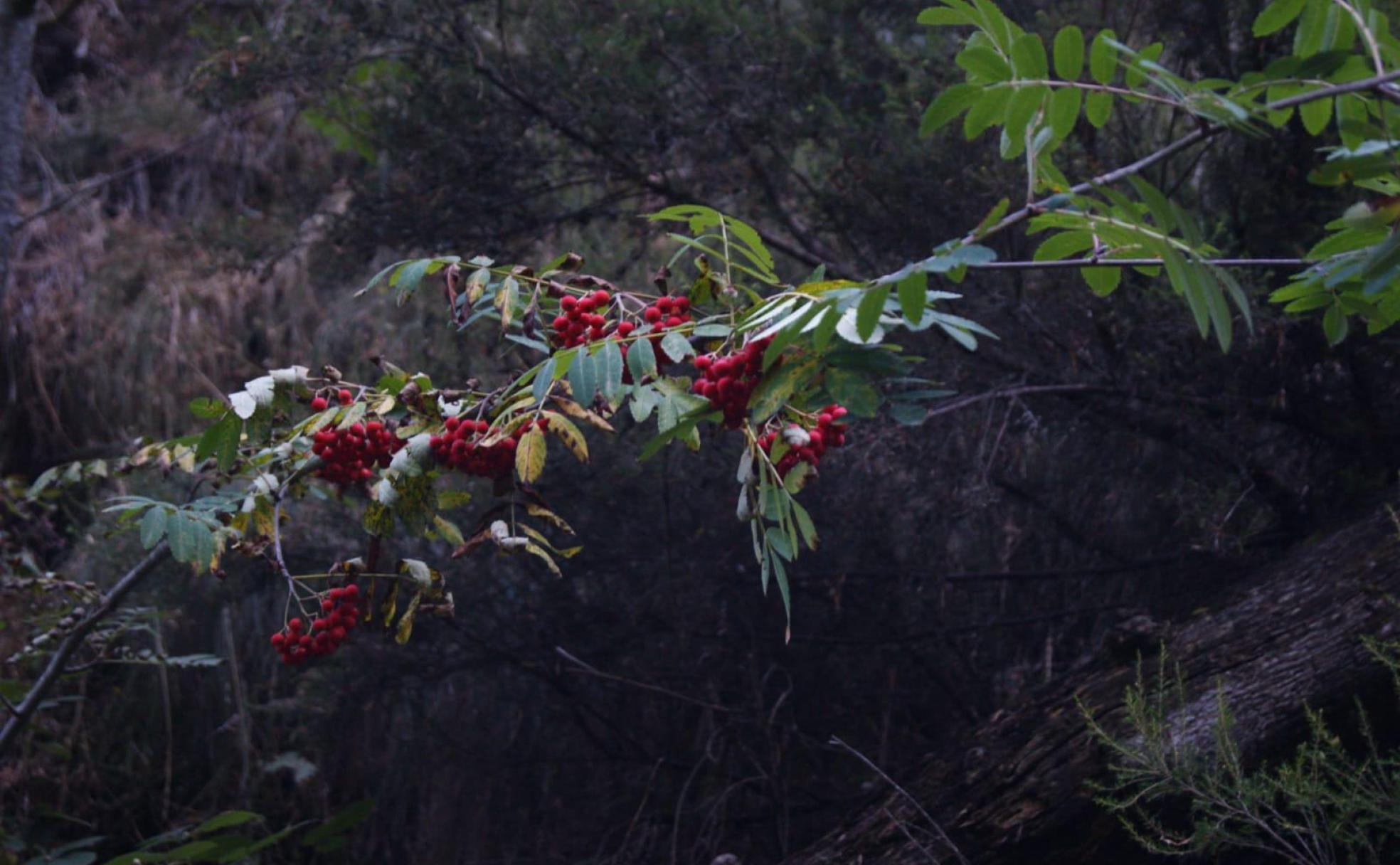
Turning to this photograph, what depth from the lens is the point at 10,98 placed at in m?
3.18

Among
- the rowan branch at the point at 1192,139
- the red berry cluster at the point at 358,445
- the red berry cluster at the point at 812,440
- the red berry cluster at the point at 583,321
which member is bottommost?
the red berry cluster at the point at 358,445

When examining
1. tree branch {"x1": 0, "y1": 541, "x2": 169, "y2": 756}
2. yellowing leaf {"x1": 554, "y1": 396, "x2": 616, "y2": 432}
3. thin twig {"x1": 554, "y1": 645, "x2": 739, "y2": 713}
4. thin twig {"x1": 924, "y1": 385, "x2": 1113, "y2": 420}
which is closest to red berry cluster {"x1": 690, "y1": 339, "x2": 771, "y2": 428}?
yellowing leaf {"x1": 554, "y1": 396, "x2": 616, "y2": 432}

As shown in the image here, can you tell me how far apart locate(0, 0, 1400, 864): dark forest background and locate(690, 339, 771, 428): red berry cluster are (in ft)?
4.74

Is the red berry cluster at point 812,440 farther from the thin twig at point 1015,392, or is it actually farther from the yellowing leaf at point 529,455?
the thin twig at point 1015,392

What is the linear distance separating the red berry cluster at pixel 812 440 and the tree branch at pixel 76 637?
1005mm

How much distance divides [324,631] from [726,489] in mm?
1614

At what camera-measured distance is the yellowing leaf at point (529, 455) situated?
4.55 feet

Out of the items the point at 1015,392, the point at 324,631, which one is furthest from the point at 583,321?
the point at 1015,392

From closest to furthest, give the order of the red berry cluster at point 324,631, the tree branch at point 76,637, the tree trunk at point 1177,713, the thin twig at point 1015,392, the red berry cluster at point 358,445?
the red berry cluster at point 358,445, the red berry cluster at point 324,631, the tree branch at point 76,637, the tree trunk at point 1177,713, the thin twig at point 1015,392

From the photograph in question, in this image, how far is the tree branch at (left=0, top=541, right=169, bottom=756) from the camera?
188 centimetres

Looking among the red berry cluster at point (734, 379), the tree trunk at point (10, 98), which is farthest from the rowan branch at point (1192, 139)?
the tree trunk at point (10, 98)

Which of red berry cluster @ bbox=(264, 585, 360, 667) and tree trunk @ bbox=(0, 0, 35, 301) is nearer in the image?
red berry cluster @ bbox=(264, 585, 360, 667)

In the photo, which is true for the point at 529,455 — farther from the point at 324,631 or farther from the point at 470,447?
the point at 324,631

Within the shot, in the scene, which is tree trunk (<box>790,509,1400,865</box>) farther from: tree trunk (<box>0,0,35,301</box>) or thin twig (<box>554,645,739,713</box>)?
tree trunk (<box>0,0,35,301</box>)
